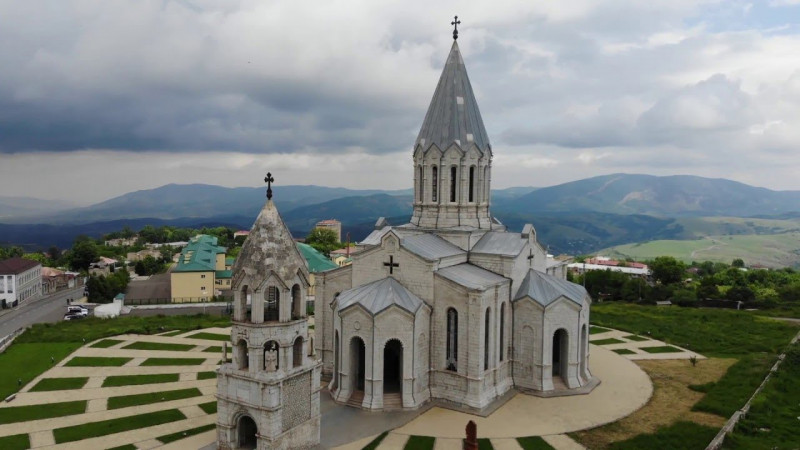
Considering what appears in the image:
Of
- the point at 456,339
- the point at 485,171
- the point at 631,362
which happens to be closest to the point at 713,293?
the point at 631,362

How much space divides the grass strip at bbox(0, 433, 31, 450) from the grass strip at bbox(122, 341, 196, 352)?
14.5 metres

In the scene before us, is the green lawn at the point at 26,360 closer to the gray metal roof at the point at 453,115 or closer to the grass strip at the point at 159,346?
the grass strip at the point at 159,346

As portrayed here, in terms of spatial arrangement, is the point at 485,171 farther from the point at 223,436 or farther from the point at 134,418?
the point at 134,418

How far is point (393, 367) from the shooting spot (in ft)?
97.1

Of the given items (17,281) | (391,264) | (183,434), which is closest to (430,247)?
(391,264)

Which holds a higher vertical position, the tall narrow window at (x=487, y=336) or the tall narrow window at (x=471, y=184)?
the tall narrow window at (x=471, y=184)

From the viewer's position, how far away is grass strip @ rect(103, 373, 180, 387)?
3012cm

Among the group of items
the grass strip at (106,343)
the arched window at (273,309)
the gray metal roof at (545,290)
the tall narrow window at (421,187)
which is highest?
the tall narrow window at (421,187)

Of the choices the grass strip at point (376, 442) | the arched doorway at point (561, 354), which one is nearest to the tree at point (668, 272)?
the arched doorway at point (561, 354)

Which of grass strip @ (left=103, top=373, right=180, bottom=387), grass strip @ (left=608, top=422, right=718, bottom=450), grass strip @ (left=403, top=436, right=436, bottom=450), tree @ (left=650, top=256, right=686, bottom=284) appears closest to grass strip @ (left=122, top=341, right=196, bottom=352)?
grass strip @ (left=103, top=373, right=180, bottom=387)

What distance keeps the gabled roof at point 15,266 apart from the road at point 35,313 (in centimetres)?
405

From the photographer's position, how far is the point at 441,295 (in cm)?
2773

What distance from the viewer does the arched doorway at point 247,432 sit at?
2077cm

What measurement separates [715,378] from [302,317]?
25.9 m
